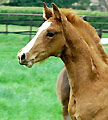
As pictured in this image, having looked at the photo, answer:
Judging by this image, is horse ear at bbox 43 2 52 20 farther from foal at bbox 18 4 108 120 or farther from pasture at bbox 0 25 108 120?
pasture at bbox 0 25 108 120

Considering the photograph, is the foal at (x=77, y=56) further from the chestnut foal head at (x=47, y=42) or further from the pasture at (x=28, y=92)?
the pasture at (x=28, y=92)

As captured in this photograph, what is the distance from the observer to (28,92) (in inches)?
310

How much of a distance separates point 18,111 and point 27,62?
2.85m

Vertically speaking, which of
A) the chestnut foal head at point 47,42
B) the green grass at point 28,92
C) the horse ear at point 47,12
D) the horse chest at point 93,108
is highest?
the horse ear at point 47,12

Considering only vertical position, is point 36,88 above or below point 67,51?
below

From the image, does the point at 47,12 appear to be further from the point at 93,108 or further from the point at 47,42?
the point at 93,108

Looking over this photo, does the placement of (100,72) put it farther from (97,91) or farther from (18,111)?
(18,111)

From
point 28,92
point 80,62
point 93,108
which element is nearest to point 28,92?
point 28,92

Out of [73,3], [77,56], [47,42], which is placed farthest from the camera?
[73,3]

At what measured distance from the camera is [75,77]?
4.22 metres

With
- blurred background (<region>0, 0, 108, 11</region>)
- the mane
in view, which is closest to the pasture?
the mane

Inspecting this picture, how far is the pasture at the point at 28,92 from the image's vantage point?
6.49 m

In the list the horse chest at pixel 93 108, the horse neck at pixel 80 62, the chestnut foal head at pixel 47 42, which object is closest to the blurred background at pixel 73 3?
the horse neck at pixel 80 62

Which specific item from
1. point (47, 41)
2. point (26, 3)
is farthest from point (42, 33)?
point (26, 3)
